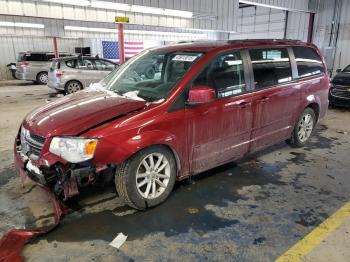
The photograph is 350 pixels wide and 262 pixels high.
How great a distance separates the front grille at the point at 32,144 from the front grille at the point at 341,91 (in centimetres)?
787

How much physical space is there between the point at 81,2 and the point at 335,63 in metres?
12.4

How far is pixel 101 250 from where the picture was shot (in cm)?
248

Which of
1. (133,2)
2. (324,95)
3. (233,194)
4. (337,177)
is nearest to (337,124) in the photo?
(324,95)

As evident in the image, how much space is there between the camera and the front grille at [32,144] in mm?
2768

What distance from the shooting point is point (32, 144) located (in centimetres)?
285

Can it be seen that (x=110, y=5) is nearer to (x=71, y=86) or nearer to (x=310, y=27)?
(x=71, y=86)

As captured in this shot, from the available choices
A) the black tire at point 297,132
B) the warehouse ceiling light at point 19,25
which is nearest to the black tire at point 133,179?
the black tire at point 297,132

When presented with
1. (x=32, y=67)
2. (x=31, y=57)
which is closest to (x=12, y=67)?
(x=31, y=57)

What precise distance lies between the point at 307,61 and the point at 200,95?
252 centimetres

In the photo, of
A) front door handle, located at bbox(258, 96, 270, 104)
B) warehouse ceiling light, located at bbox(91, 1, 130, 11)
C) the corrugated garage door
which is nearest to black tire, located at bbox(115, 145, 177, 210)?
front door handle, located at bbox(258, 96, 270, 104)

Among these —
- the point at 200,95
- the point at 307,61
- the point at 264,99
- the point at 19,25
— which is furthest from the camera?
the point at 19,25

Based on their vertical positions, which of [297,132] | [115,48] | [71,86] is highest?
[115,48]

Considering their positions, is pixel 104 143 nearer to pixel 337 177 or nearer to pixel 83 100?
pixel 83 100

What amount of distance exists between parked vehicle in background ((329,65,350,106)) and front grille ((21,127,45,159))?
7870mm
